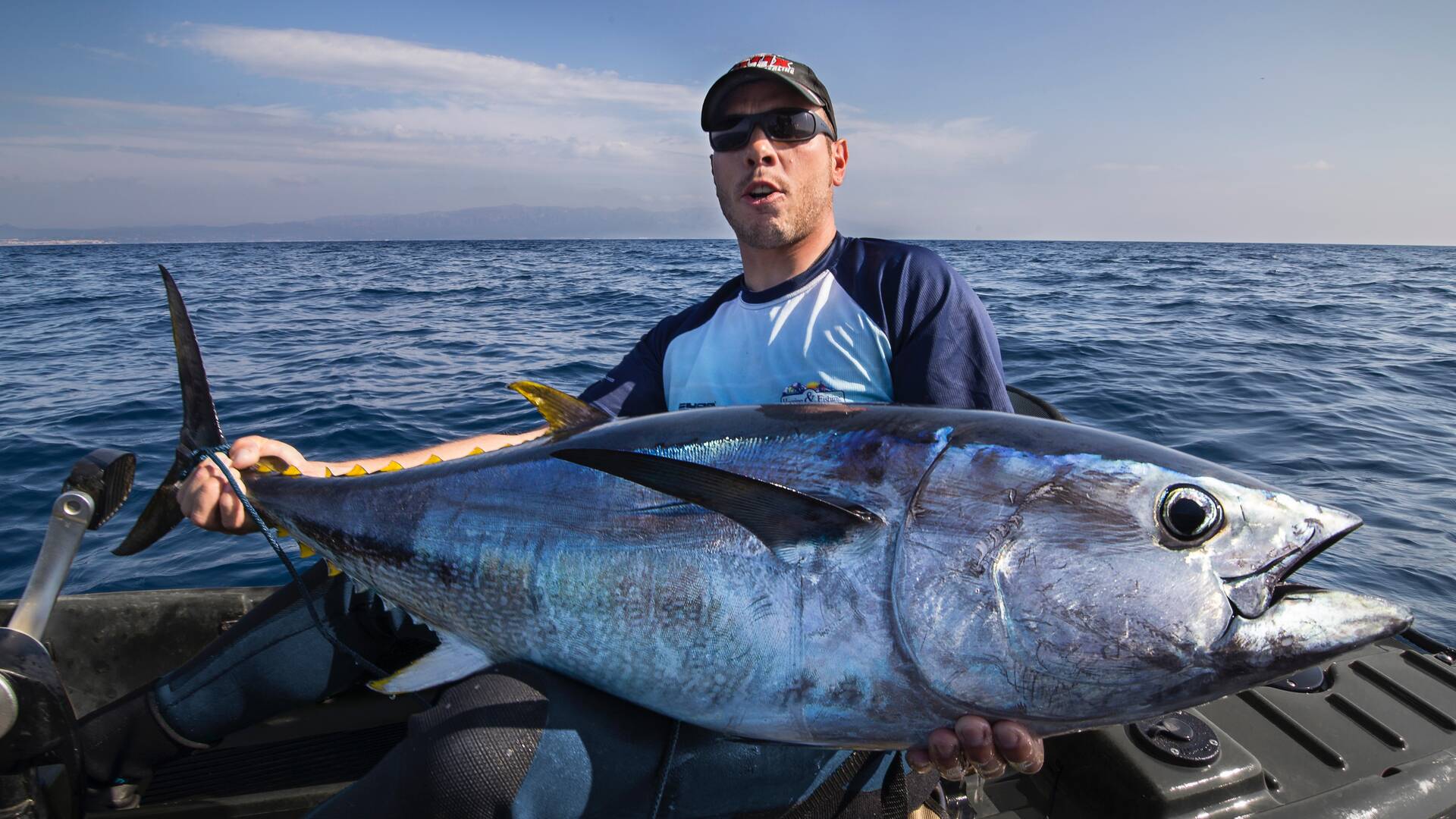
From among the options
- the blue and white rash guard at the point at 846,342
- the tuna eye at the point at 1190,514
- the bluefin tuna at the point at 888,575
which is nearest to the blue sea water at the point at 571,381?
the blue and white rash guard at the point at 846,342

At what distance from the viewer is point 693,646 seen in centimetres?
160

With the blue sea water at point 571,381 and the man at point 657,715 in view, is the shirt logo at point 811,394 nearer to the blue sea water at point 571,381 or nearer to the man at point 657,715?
the man at point 657,715

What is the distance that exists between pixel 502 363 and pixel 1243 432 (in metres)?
9.28

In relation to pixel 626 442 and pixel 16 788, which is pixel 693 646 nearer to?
pixel 626 442

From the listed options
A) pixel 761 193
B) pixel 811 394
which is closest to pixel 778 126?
pixel 761 193

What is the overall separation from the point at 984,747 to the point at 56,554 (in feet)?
8.54

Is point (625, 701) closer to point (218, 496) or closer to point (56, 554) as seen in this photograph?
point (218, 496)

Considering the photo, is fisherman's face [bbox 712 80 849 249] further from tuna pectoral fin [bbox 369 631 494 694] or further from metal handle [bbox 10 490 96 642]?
metal handle [bbox 10 490 96 642]

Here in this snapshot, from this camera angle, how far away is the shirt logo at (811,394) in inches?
100

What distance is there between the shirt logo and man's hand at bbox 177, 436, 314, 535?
1732 millimetres

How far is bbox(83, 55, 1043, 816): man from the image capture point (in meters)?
1.74

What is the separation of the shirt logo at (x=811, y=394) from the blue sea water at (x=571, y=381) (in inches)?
167

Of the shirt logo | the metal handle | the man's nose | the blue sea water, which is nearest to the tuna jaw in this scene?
the shirt logo

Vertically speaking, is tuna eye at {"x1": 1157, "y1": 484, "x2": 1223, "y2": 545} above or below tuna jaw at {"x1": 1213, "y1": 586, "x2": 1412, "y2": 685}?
above
